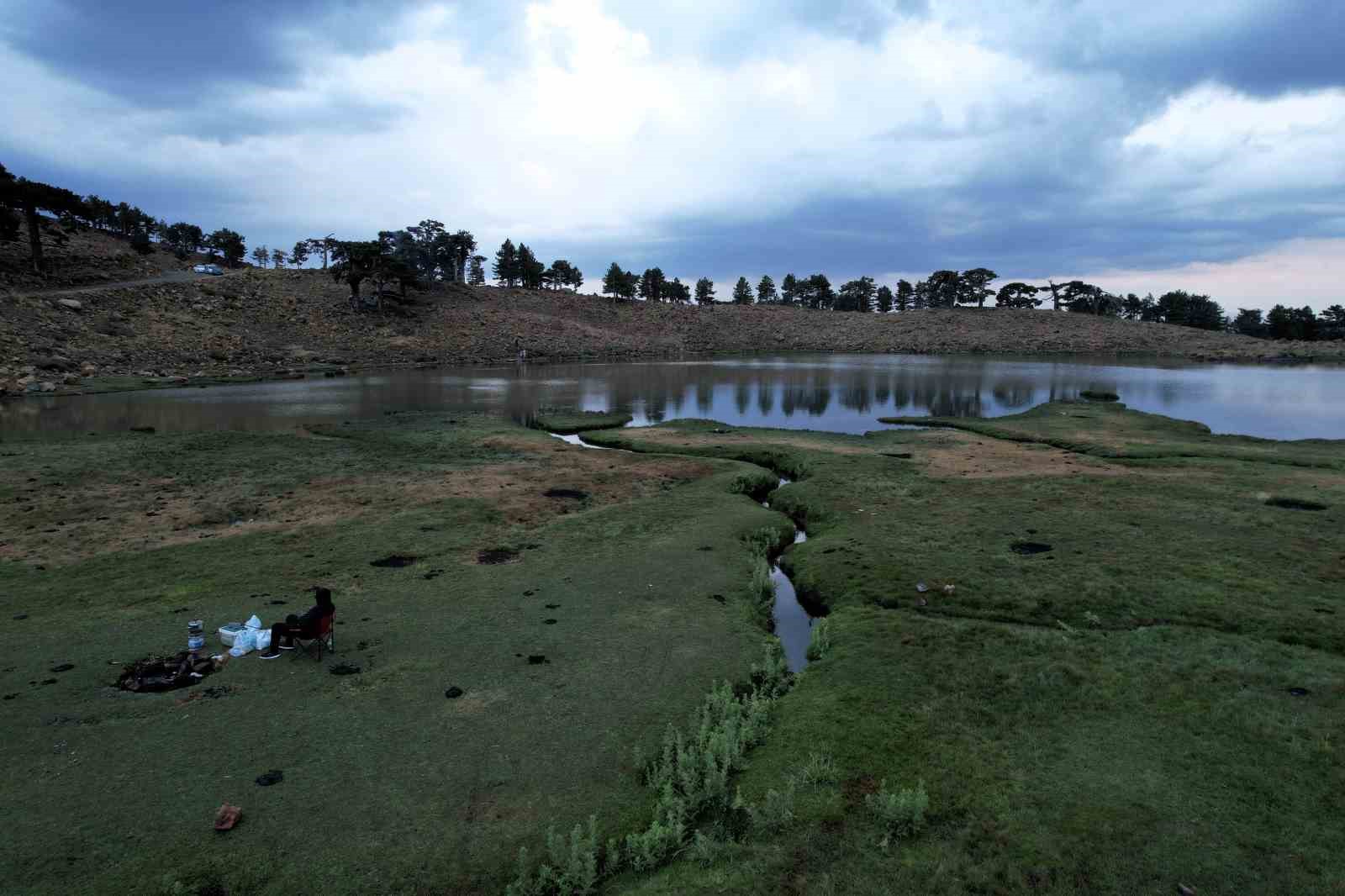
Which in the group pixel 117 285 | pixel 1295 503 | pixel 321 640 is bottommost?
pixel 321 640

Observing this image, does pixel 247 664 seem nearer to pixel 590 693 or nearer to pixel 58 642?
pixel 58 642

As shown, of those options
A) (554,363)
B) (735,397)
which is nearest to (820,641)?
(735,397)

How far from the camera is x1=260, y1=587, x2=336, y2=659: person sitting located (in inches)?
464

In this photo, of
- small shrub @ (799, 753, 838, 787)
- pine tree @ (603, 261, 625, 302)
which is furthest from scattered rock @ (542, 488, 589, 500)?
pine tree @ (603, 261, 625, 302)

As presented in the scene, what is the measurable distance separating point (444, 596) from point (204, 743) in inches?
239

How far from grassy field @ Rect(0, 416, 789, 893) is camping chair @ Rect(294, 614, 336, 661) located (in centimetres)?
38

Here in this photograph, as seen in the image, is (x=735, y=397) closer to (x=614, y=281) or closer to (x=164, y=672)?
(x=164, y=672)

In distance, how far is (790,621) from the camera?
15859mm

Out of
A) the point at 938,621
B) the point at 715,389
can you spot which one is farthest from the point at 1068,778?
the point at 715,389

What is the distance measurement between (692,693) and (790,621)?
202 inches

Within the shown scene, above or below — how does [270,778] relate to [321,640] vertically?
below

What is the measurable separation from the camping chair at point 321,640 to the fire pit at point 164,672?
4.47 ft

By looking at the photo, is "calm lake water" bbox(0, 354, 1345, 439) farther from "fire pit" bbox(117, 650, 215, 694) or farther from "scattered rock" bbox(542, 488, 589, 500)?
"fire pit" bbox(117, 650, 215, 694)

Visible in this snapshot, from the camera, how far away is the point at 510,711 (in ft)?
34.7
